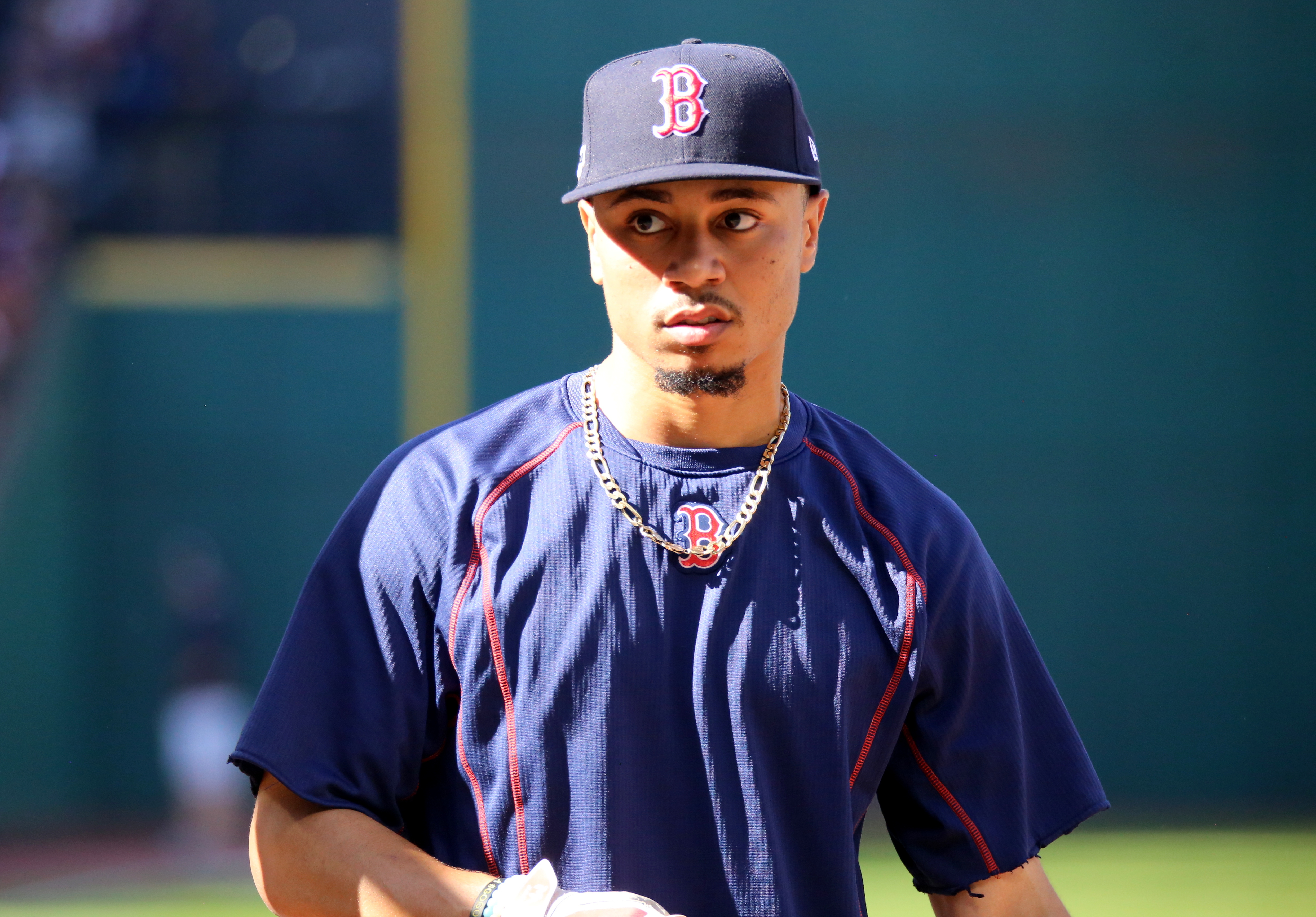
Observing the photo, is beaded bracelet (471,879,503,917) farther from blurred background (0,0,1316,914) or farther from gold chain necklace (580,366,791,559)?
blurred background (0,0,1316,914)

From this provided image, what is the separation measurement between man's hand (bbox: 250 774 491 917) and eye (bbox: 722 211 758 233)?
32.4 inches

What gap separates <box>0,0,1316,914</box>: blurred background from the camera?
30.1 feet

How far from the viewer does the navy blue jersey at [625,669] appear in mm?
1727

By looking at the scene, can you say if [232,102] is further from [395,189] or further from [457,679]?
[457,679]

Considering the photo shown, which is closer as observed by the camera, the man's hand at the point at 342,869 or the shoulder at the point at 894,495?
the man's hand at the point at 342,869

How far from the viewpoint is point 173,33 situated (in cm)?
1002

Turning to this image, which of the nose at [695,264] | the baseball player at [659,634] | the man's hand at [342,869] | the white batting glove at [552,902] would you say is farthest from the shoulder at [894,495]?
the man's hand at [342,869]

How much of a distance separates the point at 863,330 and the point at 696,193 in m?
7.80

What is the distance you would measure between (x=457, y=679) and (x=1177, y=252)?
8.63 meters

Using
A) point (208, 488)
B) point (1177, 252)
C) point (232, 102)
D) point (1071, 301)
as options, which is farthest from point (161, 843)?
point (1177, 252)

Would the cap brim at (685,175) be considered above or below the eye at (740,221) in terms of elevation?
above


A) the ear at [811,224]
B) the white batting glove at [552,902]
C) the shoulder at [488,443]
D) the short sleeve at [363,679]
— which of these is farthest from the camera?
the ear at [811,224]

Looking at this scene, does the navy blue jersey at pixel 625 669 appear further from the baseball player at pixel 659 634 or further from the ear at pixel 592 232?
the ear at pixel 592 232

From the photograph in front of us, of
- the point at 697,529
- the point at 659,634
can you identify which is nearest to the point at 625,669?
the point at 659,634
